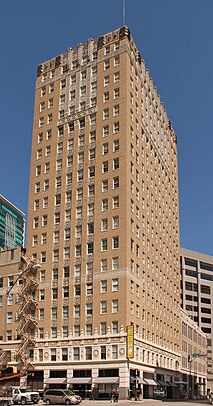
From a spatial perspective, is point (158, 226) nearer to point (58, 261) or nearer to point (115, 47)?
point (58, 261)

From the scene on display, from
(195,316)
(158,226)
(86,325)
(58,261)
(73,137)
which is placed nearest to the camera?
(86,325)

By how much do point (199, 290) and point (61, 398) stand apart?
115437 mm

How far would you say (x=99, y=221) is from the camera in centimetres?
8144

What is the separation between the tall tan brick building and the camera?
76125 mm

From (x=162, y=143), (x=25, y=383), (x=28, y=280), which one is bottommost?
(x=25, y=383)

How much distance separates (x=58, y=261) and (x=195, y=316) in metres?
97.8

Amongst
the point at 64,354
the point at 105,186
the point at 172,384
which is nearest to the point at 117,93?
the point at 105,186

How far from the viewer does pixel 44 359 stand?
7994 centimetres

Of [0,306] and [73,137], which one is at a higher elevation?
[73,137]

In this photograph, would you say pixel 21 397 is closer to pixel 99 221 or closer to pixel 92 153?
pixel 99 221

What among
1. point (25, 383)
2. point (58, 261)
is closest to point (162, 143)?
point (58, 261)

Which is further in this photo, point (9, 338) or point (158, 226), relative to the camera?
point (158, 226)

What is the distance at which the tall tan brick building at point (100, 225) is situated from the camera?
250 feet

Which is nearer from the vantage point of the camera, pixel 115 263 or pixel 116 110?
pixel 115 263
